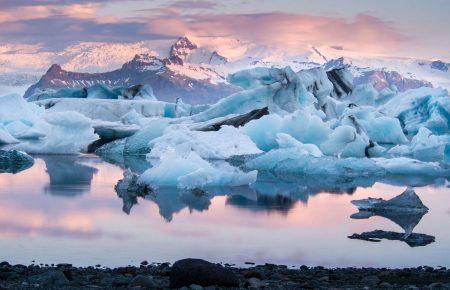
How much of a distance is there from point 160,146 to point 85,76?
339 feet

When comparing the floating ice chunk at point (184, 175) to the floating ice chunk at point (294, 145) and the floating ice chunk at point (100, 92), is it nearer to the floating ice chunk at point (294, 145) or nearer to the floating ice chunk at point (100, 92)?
the floating ice chunk at point (294, 145)

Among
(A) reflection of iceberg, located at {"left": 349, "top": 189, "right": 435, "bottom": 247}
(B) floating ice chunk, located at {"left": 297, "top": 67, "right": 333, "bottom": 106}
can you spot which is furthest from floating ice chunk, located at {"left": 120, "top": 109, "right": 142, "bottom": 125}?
(A) reflection of iceberg, located at {"left": 349, "top": 189, "right": 435, "bottom": 247}

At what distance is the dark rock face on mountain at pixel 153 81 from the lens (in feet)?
347

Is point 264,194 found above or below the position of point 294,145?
below

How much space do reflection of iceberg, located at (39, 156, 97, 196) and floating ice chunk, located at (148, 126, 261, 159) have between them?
6.60ft

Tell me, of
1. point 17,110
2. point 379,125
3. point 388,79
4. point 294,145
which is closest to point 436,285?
point 294,145

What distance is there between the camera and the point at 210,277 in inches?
204

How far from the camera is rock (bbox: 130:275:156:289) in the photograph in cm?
525

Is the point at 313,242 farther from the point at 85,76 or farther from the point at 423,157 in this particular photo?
the point at 85,76

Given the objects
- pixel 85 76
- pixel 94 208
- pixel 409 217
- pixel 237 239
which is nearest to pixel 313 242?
pixel 237 239

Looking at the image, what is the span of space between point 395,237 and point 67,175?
8003 mm

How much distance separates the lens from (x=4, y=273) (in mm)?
5664

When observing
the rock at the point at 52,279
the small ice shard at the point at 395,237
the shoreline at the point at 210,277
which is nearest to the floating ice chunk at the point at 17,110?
the small ice shard at the point at 395,237

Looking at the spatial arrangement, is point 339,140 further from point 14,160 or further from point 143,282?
point 143,282
